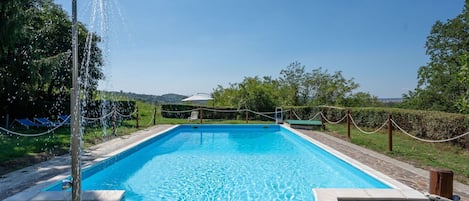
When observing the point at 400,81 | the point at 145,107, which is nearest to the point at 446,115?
the point at 400,81

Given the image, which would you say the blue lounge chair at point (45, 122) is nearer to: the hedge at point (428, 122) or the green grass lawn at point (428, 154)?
the green grass lawn at point (428, 154)

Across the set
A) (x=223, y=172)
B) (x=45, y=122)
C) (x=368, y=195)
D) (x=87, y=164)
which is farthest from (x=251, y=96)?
(x=368, y=195)

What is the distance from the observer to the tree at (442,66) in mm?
20109

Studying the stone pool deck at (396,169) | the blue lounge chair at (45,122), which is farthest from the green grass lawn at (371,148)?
the blue lounge chair at (45,122)

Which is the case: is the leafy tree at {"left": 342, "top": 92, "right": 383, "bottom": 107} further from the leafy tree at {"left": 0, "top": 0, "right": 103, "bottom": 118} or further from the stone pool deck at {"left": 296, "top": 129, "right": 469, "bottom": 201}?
the leafy tree at {"left": 0, "top": 0, "right": 103, "bottom": 118}

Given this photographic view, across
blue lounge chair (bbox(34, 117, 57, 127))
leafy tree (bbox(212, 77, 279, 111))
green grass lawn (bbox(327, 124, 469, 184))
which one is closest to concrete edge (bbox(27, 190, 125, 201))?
green grass lawn (bbox(327, 124, 469, 184))

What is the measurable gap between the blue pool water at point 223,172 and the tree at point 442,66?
54.4 feet

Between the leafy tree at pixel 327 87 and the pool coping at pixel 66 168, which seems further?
the leafy tree at pixel 327 87

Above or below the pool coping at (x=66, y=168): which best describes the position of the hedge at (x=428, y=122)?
above

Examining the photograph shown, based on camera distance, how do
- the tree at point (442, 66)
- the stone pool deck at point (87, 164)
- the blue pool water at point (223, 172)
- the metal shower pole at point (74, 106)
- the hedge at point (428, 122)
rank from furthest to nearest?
the tree at point (442, 66), the hedge at point (428, 122), the blue pool water at point (223, 172), the stone pool deck at point (87, 164), the metal shower pole at point (74, 106)

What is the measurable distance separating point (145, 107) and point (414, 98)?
875 inches

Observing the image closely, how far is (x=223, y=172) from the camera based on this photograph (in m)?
6.41

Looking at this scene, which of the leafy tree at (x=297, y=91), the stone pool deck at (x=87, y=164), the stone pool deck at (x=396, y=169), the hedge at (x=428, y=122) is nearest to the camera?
the stone pool deck at (x=87, y=164)

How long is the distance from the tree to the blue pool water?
16.6 metres
